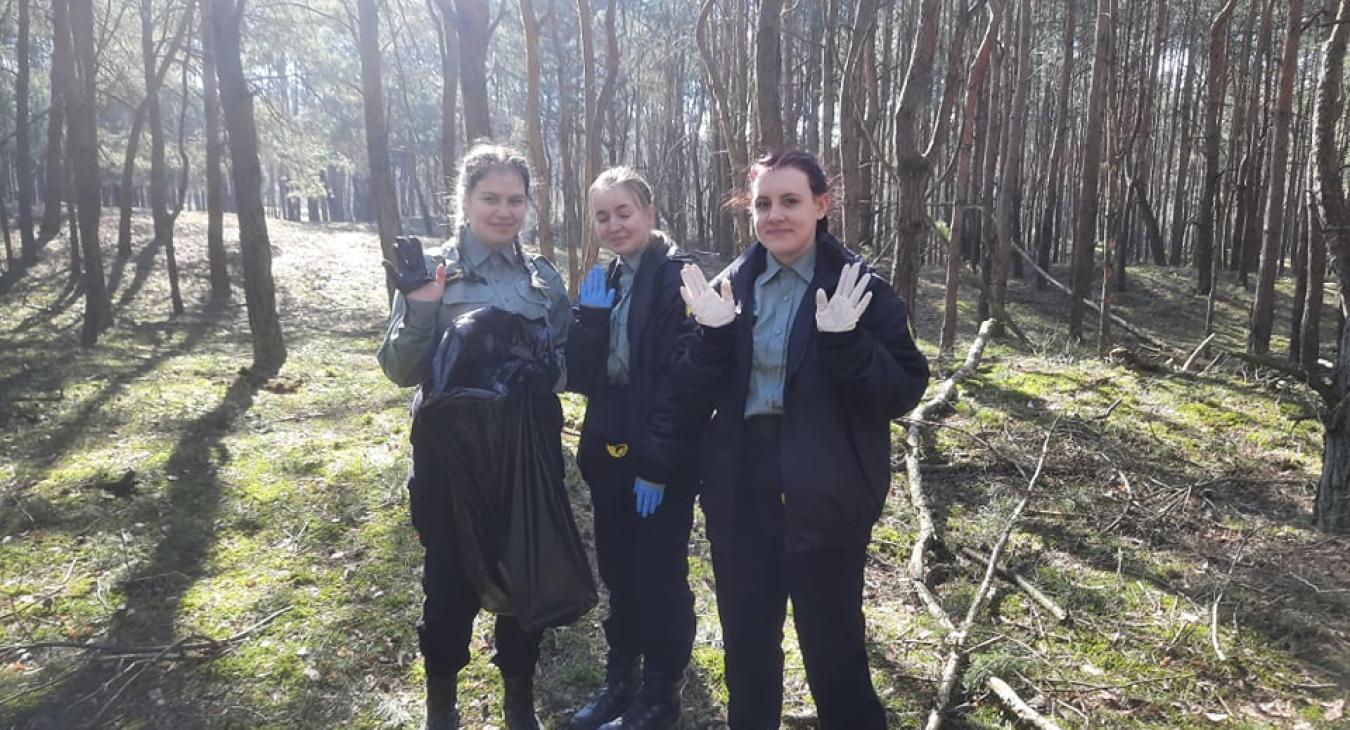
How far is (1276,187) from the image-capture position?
343 inches

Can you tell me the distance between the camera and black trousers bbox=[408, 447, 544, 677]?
8.30 ft

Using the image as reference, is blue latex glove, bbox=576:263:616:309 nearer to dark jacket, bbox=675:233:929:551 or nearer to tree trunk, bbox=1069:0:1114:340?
dark jacket, bbox=675:233:929:551

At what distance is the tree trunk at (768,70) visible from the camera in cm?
555

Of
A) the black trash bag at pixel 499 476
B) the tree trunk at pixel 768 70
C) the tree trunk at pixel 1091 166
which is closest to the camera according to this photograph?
the black trash bag at pixel 499 476

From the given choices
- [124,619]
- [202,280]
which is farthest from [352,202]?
[124,619]

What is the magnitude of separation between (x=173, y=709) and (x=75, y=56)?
11037mm

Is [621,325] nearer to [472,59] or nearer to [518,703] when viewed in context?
[518,703]

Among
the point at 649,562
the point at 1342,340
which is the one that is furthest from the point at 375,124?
the point at 1342,340

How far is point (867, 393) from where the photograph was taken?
2.06 metres

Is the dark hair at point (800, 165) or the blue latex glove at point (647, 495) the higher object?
the dark hair at point (800, 165)

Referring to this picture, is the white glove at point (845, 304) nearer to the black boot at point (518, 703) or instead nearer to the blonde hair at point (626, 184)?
the blonde hair at point (626, 184)

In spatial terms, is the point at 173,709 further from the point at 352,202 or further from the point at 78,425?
the point at 352,202

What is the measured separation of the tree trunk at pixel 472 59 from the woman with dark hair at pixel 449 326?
16.2ft

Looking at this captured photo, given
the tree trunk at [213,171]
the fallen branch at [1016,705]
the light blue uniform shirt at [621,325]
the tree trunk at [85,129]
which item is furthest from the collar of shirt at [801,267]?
the tree trunk at [213,171]
